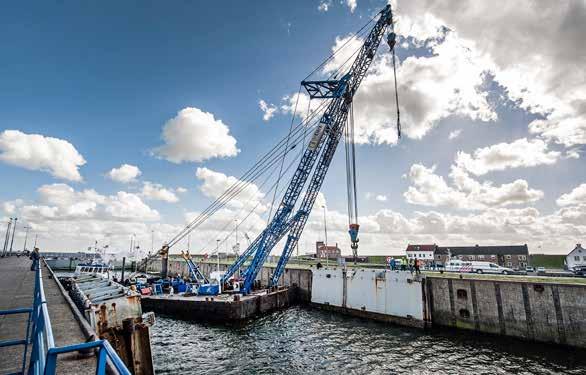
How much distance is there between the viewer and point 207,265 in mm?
75000

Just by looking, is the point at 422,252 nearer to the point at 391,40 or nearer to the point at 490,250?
the point at 490,250

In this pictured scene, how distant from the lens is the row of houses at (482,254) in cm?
8430

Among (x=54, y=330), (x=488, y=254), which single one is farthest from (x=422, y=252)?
(x=54, y=330)

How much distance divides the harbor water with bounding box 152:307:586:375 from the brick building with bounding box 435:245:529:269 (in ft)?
217

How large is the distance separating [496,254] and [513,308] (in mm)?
76145

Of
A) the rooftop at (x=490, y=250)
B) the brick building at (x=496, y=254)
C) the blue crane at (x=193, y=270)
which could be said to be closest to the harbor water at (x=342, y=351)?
the blue crane at (x=193, y=270)

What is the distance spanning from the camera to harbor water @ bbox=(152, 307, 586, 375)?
1825cm

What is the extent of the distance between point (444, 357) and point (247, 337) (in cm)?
1488

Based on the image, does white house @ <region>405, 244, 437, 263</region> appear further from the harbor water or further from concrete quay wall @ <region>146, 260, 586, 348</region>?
the harbor water

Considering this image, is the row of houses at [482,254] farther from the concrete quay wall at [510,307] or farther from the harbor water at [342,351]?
the harbor water at [342,351]

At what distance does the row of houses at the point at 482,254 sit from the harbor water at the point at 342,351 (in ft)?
195

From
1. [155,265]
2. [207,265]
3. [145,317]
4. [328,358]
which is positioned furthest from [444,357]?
[155,265]

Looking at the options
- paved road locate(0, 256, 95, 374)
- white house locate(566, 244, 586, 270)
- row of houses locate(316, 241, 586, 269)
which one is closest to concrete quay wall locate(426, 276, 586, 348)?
paved road locate(0, 256, 95, 374)

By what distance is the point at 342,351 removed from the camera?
21.1 meters
